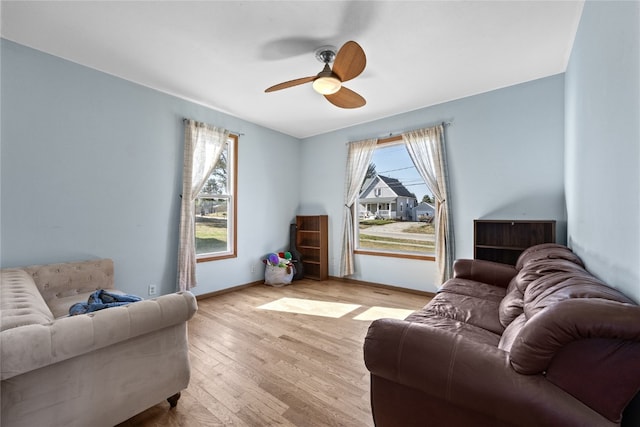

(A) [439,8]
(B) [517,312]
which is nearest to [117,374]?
(B) [517,312]

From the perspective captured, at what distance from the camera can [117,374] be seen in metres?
1.34

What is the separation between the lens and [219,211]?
3953 mm

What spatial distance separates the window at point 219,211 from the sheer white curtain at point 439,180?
283 centimetres

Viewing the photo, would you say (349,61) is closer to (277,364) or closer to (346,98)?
(346,98)

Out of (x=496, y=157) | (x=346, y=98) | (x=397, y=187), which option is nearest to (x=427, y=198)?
(x=397, y=187)

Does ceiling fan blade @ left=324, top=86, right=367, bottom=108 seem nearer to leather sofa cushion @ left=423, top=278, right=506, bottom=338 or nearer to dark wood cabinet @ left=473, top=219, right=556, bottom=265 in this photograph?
dark wood cabinet @ left=473, top=219, right=556, bottom=265

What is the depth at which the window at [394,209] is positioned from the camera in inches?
152

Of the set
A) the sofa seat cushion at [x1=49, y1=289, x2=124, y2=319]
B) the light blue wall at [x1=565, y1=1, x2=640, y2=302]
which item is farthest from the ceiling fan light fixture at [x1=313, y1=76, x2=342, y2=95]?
the sofa seat cushion at [x1=49, y1=289, x2=124, y2=319]

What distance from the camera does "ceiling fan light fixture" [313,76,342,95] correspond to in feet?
7.61

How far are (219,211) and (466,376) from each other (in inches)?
146

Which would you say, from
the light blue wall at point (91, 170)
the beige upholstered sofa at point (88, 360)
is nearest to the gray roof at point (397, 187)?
the light blue wall at point (91, 170)

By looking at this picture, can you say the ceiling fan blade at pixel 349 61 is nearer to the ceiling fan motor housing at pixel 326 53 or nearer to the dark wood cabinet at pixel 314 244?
the ceiling fan motor housing at pixel 326 53

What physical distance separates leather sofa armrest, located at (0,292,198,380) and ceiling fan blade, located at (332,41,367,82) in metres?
2.07

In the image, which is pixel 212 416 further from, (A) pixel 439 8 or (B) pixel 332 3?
(A) pixel 439 8
